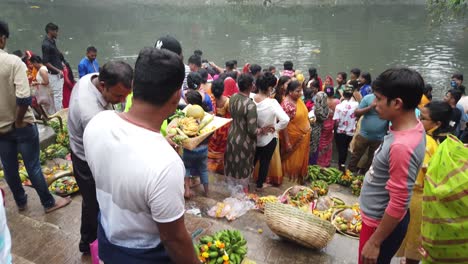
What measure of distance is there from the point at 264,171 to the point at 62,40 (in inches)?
739

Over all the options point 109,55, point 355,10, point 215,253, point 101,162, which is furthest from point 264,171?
point 355,10

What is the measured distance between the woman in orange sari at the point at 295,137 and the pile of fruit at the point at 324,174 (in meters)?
0.19

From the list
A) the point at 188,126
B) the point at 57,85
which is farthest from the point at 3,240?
the point at 57,85

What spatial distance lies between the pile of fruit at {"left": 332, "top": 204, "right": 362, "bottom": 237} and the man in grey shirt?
2.56m

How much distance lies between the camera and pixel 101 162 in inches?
63.8

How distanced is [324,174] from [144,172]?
197 inches

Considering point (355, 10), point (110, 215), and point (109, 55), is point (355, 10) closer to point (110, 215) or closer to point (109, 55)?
point (109, 55)

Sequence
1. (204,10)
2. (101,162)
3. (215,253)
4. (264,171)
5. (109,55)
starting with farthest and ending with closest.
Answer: (204,10) → (109,55) → (264,171) → (215,253) → (101,162)

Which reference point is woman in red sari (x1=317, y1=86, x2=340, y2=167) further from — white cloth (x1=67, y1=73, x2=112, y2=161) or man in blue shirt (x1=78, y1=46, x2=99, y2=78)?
man in blue shirt (x1=78, y1=46, x2=99, y2=78)

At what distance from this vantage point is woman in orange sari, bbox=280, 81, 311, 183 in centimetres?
522

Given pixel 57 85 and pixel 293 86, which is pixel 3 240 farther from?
pixel 57 85

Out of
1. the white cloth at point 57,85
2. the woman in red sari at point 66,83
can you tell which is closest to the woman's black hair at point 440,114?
the woman in red sari at point 66,83

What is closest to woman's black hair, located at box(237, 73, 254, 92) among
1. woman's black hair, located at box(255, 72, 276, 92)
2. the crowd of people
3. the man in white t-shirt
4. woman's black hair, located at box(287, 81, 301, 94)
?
the crowd of people

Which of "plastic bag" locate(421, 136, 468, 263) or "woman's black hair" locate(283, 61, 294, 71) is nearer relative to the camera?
"plastic bag" locate(421, 136, 468, 263)
